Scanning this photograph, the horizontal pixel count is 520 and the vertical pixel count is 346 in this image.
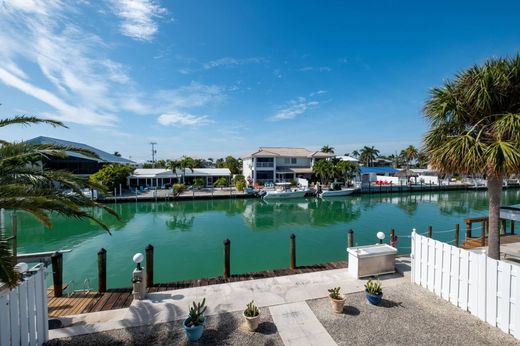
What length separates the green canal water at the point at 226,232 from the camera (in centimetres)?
1291

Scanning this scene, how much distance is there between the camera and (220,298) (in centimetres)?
688

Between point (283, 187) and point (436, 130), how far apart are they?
29706 millimetres

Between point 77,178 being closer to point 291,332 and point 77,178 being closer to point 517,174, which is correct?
point 291,332

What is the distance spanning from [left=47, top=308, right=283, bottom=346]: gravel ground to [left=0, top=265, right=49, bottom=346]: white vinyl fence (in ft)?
1.76

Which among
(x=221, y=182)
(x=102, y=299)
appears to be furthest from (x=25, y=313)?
(x=221, y=182)

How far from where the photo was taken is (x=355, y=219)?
905 inches

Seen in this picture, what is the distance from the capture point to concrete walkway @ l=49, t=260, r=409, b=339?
227 inches

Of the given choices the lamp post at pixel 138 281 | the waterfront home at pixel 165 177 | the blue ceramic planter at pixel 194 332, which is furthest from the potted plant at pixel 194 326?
the waterfront home at pixel 165 177

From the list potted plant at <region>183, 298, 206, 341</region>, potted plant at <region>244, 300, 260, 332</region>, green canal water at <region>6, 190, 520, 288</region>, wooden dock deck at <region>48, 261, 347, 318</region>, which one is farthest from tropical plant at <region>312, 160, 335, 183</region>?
potted plant at <region>183, 298, 206, 341</region>

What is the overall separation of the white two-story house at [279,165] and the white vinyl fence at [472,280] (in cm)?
3590

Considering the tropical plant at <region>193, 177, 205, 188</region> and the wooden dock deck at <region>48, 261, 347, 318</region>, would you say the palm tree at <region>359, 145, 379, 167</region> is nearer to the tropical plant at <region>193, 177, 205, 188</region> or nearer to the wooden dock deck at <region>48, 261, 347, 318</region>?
the tropical plant at <region>193, 177, 205, 188</region>

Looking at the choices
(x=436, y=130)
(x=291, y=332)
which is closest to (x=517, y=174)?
(x=436, y=130)

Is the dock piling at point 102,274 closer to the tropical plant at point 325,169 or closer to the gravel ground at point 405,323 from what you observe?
the gravel ground at point 405,323

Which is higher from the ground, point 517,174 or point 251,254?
point 517,174
